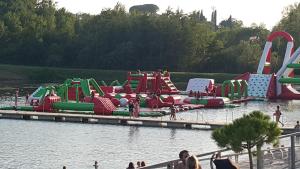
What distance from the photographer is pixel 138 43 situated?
10712 cm

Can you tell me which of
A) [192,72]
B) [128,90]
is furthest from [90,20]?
[128,90]

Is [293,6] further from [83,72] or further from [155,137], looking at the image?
[155,137]

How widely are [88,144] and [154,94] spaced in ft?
72.9

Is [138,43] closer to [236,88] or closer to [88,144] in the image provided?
[236,88]

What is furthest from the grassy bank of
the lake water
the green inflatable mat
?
the lake water

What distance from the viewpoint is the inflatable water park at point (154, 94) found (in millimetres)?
50531

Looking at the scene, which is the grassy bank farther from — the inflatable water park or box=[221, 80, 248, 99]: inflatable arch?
box=[221, 80, 248, 99]: inflatable arch

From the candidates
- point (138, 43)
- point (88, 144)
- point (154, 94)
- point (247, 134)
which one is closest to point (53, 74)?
point (138, 43)

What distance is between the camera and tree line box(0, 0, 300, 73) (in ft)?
346

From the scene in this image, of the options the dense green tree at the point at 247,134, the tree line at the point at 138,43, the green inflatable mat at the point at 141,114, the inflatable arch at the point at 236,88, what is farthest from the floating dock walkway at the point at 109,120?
the tree line at the point at 138,43

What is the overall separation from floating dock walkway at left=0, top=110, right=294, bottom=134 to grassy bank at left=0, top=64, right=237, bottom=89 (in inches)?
2140

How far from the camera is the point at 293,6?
114625 mm

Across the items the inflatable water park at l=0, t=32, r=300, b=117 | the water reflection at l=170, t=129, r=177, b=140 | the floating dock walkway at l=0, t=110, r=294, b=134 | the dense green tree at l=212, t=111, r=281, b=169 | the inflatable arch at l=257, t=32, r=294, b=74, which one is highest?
the inflatable arch at l=257, t=32, r=294, b=74

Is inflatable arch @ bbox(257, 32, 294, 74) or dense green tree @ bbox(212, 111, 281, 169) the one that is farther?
inflatable arch @ bbox(257, 32, 294, 74)
